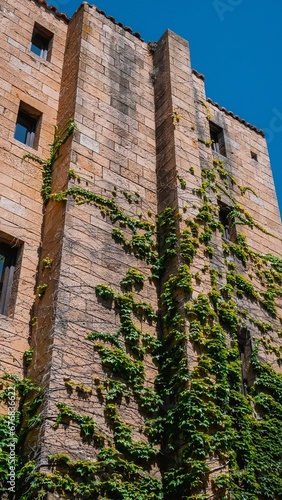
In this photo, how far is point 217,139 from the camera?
18.3 m

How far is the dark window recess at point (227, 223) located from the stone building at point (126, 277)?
6 centimetres

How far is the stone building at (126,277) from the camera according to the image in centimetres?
1038

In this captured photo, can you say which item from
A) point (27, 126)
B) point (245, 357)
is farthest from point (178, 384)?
point (27, 126)

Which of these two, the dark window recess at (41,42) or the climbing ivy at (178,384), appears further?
the dark window recess at (41,42)

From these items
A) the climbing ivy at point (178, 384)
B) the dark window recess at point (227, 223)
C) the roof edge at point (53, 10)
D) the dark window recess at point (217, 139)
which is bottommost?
the climbing ivy at point (178, 384)

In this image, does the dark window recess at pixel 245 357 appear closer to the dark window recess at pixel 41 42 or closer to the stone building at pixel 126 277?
the stone building at pixel 126 277

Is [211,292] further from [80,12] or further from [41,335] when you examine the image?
[80,12]

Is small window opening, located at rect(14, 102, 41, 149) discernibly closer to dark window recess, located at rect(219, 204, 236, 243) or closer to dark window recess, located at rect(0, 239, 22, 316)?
dark window recess, located at rect(0, 239, 22, 316)

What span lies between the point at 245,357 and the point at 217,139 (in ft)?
21.9

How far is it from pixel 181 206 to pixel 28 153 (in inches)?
124

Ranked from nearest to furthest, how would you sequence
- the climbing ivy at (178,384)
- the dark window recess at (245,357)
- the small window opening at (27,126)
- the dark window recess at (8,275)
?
the climbing ivy at (178,384) → the dark window recess at (8,275) → the dark window recess at (245,357) → the small window opening at (27,126)

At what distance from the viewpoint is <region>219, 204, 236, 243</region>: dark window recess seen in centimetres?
1602

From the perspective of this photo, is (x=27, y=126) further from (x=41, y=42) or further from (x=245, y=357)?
(x=245, y=357)

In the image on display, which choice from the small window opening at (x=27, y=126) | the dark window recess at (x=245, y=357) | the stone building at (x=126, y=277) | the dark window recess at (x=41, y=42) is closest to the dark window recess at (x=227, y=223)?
the stone building at (x=126, y=277)
